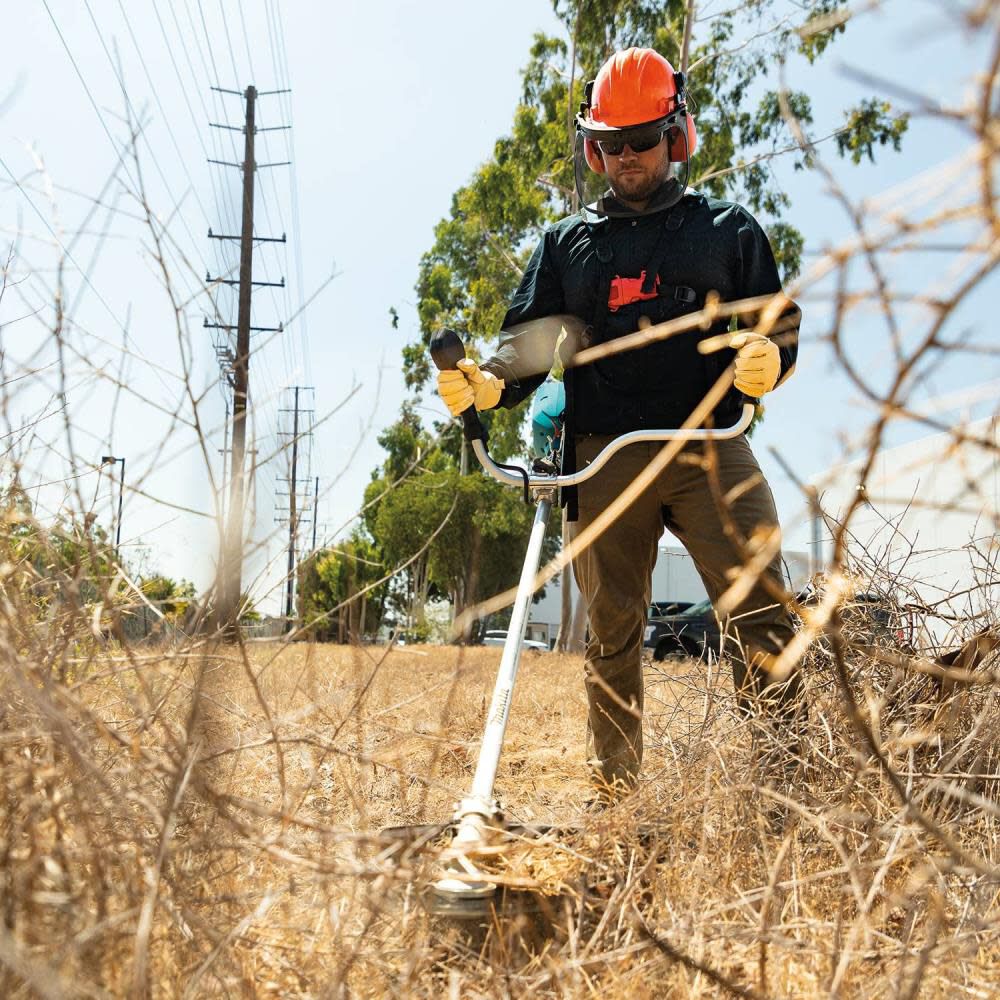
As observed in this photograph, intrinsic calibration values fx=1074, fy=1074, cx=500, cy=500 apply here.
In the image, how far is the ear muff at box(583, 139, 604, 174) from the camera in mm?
3412

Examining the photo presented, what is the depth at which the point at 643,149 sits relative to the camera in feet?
10.5

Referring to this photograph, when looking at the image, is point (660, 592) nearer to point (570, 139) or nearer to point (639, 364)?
point (570, 139)

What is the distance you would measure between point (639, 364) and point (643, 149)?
2.09 ft

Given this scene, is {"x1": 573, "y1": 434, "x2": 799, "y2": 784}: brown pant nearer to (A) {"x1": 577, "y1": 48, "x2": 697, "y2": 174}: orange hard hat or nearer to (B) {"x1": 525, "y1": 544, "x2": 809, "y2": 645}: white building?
(A) {"x1": 577, "y1": 48, "x2": 697, "y2": 174}: orange hard hat

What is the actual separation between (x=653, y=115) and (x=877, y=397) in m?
2.41

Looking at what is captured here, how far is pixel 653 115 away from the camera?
10.3 ft

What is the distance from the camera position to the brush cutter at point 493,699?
1.79 m

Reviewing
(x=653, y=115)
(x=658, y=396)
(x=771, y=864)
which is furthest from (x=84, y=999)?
(x=653, y=115)

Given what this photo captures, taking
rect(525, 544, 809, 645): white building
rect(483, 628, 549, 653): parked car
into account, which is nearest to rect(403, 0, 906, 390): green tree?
rect(483, 628, 549, 653): parked car

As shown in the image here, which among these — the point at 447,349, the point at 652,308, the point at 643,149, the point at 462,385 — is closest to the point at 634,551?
the point at 652,308

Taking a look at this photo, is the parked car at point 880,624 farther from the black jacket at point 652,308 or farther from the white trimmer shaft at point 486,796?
the white trimmer shaft at point 486,796

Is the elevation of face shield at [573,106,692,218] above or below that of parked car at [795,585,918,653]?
above

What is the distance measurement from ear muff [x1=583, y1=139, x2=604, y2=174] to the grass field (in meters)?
A: 1.73

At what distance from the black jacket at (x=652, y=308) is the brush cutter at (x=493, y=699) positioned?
8.5 inches
